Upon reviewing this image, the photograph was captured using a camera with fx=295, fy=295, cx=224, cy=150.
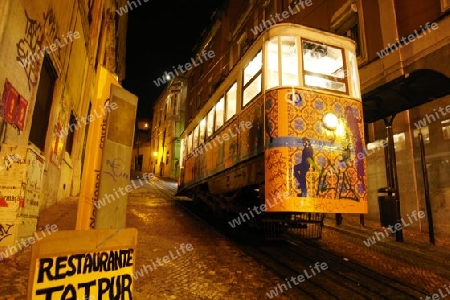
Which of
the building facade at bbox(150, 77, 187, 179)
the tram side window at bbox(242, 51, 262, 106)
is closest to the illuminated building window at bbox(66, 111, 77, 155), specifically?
the tram side window at bbox(242, 51, 262, 106)

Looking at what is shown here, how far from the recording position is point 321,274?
4.86 m

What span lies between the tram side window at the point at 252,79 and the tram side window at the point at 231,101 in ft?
2.09

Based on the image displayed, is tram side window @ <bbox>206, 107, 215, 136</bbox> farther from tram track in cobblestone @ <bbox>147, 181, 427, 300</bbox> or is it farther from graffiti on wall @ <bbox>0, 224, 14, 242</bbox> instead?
graffiti on wall @ <bbox>0, 224, 14, 242</bbox>

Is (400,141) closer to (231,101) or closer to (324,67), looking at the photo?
(324,67)

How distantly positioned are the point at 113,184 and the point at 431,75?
770 cm

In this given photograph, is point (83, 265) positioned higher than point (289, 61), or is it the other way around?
point (289, 61)

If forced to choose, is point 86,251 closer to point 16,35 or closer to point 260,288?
point 260,288

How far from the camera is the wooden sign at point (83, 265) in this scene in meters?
2.11

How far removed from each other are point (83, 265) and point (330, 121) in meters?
→ 5.06

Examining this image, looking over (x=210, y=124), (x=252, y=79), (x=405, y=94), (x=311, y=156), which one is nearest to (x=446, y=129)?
(x=405, y=94)

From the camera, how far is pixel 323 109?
5.92m

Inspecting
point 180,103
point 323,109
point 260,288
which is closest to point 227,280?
point 260,288

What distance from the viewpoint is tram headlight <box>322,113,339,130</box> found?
19.2 ft

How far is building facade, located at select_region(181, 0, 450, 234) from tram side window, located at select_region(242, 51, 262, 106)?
76 centimetres
